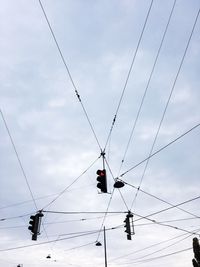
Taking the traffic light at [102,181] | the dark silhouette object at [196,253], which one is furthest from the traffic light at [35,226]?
the dark silhouette object at [196,253]

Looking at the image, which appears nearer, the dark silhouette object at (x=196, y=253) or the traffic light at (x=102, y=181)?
the traffic light at (x=102, y=181)

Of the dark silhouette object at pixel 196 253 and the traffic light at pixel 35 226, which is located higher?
the dark silhouette object at pixel 196 253

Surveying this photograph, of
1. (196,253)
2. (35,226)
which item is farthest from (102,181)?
(196,253)

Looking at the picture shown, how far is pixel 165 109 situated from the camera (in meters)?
14.6

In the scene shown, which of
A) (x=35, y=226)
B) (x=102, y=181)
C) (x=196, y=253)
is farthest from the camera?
(x=196, y=253)

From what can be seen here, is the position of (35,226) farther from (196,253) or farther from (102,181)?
(196,253)

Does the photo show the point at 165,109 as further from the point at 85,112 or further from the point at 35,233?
the point at 35,233

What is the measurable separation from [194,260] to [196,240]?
2.64 m

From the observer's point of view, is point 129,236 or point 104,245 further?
point 104,245

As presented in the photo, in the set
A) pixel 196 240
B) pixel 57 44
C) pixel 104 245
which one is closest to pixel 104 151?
pixel 57 44

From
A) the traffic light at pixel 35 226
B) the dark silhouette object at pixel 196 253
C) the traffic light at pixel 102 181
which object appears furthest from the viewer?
the dark silhouette object at pixel 196 253

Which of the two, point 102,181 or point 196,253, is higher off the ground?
point 196,253

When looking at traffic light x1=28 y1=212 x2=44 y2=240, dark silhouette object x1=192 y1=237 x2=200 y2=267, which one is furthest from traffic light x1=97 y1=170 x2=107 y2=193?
dark silhouette object x1=192 y1=237 x2=200 y2=267

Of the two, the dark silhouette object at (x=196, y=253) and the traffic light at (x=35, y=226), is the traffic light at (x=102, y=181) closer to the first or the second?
the traffic light at (x=35, y=226)
